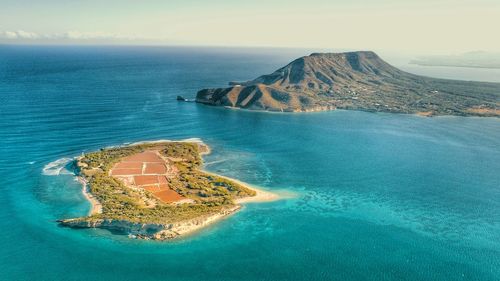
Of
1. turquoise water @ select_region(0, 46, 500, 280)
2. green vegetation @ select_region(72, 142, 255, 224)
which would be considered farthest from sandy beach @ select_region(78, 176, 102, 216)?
turquoise water @ select_region(0, 46, 500, 280)

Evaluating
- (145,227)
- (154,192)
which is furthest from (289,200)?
(145,227)

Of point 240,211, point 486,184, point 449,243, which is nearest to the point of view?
point 449,243

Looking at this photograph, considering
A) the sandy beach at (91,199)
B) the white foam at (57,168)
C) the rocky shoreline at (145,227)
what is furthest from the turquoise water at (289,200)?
the rocky shoreline at (145,227)

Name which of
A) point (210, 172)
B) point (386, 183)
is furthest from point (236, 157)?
point (386, 183)

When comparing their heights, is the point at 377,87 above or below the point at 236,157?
above

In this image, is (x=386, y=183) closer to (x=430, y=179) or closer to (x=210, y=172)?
(x=430, y=179)

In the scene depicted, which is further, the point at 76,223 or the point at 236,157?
the point at 236,157

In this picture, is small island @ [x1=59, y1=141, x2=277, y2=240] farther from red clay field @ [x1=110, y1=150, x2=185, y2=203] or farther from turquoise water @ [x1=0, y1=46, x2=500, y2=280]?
turquoise water @ [x1=0, y1=46, x2=500, y2=280]
